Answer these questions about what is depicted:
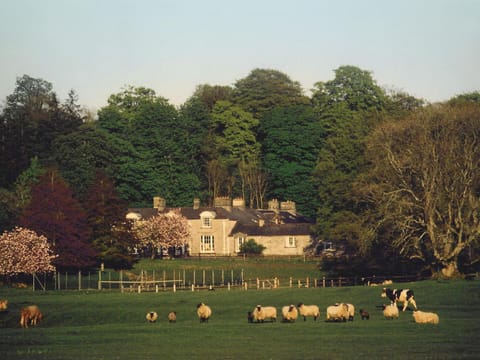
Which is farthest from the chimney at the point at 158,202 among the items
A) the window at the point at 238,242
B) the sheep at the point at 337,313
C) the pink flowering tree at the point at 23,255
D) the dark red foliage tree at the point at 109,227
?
the sheep at the point at 337,313

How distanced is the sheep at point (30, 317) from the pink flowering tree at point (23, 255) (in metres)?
32.4

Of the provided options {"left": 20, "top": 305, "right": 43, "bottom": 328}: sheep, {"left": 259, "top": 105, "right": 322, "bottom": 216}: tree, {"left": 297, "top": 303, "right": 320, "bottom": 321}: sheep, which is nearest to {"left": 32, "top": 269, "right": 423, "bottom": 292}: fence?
{"left": 20, "top": 305, "right": 43, "bottom": 328}: sheep

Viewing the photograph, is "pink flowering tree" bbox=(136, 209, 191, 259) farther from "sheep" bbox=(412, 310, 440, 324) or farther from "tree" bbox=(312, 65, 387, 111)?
"sheep" bbox=(412, 310, 440, 324)

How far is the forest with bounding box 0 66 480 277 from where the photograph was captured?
3051 inches

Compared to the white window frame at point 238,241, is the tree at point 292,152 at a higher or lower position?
higher

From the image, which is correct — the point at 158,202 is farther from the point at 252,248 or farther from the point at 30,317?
the point at 30,317

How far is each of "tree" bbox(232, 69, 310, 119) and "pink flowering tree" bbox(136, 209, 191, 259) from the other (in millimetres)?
41023

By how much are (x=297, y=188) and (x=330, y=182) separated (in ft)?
113

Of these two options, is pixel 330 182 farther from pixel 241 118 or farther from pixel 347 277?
pixel 241 118

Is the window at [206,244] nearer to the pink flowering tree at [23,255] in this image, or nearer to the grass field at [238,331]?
the pink flowering tree at [23,255]

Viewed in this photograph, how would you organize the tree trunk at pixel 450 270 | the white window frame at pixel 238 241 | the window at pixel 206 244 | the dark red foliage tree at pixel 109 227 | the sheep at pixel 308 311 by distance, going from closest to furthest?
the sheep at pixel 308 311, the tree trunk at pixel 450 270, the dark red foliage tree at pixel 109 227, the white window frame at pixel 238 241, the window at pixel 206 244

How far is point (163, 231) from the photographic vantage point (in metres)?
109

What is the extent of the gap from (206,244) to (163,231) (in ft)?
22.4

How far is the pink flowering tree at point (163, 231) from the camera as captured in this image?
4311 inches
